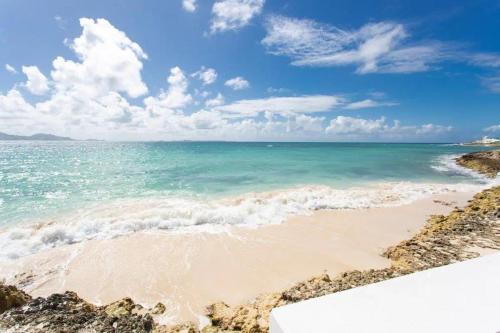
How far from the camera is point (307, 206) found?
13.3 m

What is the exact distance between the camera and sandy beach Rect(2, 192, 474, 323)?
6375 mm

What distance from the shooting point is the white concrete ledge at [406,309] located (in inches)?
55.9

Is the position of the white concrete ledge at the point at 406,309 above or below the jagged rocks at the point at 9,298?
above

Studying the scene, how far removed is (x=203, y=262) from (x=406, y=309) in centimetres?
692

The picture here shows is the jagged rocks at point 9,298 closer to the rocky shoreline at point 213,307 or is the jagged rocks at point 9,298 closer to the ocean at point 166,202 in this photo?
the rocky shoreline at point 213,307

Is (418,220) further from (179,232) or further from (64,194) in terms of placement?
(64,194)

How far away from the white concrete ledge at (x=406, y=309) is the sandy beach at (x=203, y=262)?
461cm

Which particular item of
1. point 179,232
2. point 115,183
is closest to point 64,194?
point 115,183

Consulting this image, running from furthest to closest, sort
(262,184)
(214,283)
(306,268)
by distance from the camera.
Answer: (262,184) < (306,268) < (214,283)

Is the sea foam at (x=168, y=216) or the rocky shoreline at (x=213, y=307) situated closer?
the rocky shoreline at (x=213, y=307)

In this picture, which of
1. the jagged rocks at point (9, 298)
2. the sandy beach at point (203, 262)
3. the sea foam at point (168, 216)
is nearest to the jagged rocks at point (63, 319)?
the jagged rocks at point (9, 298)

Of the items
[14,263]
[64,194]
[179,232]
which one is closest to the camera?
[14,263]

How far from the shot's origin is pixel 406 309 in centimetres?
156

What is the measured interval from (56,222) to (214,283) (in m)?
8.86
